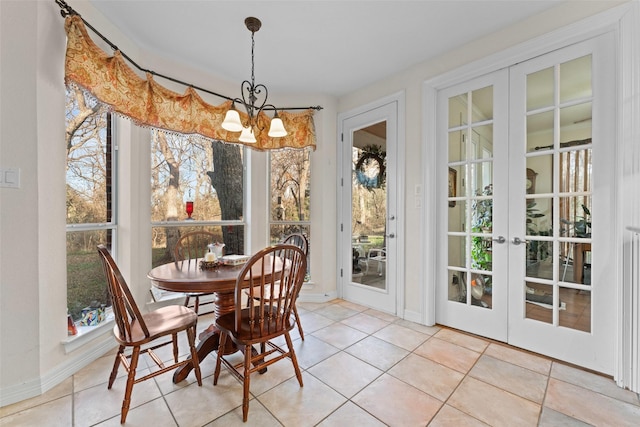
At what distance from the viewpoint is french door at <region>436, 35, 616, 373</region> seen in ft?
6.30

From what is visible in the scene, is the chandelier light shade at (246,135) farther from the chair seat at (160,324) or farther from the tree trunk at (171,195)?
the chair seat at (160,324)

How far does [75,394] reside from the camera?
1.70 metres

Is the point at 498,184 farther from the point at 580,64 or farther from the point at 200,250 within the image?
the point at 200,250

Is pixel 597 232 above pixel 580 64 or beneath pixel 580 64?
beneath

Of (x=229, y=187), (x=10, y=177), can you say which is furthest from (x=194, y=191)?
(x=10, y=177)

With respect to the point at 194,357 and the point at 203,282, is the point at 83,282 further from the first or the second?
the point at 203,282

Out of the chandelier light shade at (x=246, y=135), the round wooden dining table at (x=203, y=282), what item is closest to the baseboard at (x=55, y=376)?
the round wooden dining table at (x=203, y=282)

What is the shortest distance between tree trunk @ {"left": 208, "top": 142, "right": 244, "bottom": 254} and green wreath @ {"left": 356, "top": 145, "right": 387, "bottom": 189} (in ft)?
4.97

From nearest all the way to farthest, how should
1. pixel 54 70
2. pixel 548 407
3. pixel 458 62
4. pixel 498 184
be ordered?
1. pixel 548 407
2. pixel 54 70
3. pixel 498 184
4. pixel 458 62

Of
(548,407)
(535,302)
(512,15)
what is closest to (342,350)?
(548,407)

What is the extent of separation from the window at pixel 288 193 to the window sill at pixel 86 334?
5.92 feet

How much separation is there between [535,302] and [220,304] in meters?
2.48

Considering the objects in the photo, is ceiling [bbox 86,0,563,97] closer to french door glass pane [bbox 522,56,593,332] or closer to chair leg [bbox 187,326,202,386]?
french door glass pane [bbox 522,56,593,332]

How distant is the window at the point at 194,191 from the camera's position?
283 centimetres
